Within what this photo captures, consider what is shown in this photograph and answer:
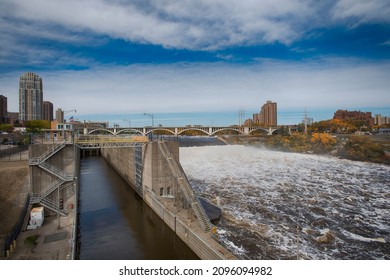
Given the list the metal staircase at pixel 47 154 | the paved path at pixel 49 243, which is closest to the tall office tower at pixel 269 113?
the metal staircase at pixel 47 154

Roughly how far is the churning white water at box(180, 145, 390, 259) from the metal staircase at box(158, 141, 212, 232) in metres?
3.35

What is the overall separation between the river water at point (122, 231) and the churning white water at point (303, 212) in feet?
16.7

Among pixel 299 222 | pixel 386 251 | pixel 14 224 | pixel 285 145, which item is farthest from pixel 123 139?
pixel 285 145

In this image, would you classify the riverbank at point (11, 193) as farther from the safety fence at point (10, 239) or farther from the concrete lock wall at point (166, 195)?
the concrete lock wall at point (166, 195)

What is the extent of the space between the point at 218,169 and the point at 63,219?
132ft

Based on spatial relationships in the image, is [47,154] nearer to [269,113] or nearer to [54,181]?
[54,181]

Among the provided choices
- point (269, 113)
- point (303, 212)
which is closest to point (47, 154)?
point (303, 212)

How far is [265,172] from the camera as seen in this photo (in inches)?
2046

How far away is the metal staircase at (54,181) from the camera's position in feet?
64.0

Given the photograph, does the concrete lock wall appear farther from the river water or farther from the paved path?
the paved path

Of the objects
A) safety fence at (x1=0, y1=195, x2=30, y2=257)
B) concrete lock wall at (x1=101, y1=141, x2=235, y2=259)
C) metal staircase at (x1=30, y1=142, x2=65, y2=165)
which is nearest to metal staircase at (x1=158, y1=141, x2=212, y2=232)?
concrete lock wall at (x1=101, y1=141, x2=235, y2=259)

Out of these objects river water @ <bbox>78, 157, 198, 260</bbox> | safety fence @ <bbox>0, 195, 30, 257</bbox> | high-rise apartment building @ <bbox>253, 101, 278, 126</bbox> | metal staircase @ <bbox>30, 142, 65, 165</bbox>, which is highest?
high-rise apartment building @ <bbox>253, 101, 278, 126</bbox>

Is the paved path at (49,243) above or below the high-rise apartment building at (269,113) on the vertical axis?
below

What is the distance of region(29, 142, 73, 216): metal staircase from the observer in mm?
19516
